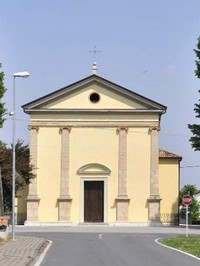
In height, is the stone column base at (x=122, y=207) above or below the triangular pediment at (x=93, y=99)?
below

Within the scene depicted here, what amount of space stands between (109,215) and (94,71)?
43.3ft

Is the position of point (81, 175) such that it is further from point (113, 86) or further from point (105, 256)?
point (105, 256)

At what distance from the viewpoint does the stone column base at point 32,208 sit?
5444cm

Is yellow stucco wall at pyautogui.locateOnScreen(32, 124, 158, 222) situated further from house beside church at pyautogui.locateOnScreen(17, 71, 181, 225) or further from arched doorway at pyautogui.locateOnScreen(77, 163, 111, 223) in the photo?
arched doorway at pyautogui.locateOnScreen(77, 163, 111, 223)

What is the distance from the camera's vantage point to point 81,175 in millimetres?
55469

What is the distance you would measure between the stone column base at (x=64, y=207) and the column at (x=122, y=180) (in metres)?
4.14

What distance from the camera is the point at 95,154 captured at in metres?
55.7

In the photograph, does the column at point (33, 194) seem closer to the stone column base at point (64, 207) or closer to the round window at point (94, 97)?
the stone column base at point (64, 207)

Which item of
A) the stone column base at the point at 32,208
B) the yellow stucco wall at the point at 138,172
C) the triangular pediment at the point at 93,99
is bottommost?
the stone column base at the point at 32,208

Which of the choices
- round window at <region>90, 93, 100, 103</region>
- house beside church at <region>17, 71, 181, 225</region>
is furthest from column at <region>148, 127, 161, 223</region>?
round window at <region>90, 93, 100, 103</region>

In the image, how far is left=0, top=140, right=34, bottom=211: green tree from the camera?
4336 cm

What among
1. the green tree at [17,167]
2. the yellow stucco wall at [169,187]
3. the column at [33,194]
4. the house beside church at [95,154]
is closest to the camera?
the green tree at [17,167]

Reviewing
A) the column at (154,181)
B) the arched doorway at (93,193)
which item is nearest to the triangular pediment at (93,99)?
the column at (154,181)

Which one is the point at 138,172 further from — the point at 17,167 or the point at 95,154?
the point at 17,167
